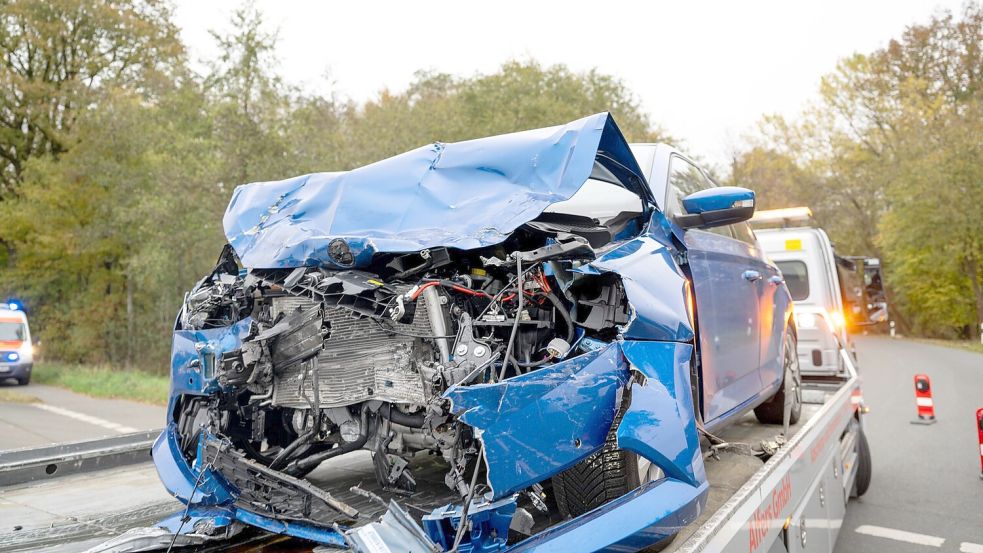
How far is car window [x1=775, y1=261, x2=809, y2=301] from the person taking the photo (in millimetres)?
7734

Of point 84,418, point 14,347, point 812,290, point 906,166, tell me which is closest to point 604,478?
point 812,290

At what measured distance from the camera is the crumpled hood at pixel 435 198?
2.64m

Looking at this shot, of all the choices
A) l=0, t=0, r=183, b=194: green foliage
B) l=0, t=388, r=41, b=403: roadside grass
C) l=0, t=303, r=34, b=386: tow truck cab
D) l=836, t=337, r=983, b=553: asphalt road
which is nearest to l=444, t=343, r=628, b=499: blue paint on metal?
l=836, t=337, r=983, b=553: asphalt road

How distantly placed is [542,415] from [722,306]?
1567mm

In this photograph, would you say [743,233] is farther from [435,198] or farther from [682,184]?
[435,198]

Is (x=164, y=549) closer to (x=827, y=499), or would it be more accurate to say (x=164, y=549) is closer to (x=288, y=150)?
(x=827, y=499)

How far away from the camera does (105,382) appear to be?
16.9 m

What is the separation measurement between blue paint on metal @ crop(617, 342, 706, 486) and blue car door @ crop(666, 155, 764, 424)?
2.08 feet

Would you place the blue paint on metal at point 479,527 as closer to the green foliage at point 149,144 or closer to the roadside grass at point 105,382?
the roadside grass at point 105,382

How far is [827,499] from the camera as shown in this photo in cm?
441

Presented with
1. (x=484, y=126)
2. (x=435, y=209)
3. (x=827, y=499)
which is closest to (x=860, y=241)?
(x=484, y=126)

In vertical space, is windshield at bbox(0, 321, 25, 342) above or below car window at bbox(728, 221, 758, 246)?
below

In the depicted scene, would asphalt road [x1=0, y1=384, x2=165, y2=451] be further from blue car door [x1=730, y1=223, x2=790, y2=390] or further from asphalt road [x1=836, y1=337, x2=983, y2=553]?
asphalt road [x1=836, y1=337, x2=983, y2=553]

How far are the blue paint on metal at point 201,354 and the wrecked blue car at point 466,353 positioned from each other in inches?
0.5
